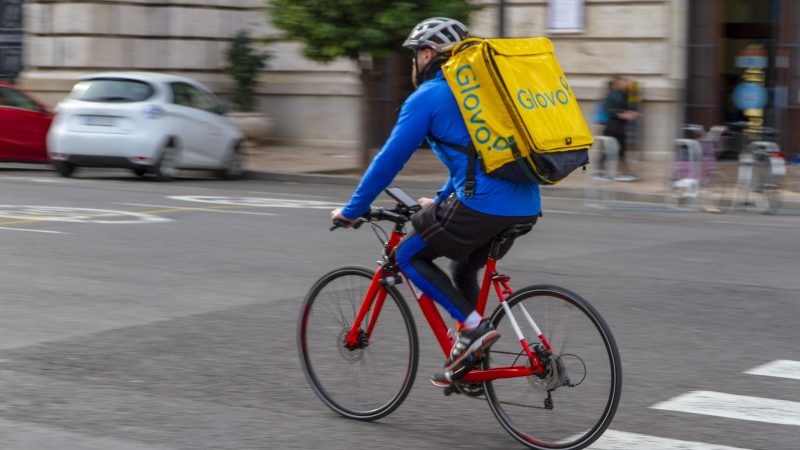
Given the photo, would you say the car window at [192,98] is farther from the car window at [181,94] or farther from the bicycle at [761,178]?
the bicycle at [761,178]

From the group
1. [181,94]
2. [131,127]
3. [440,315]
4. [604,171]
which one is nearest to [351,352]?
[440,315]

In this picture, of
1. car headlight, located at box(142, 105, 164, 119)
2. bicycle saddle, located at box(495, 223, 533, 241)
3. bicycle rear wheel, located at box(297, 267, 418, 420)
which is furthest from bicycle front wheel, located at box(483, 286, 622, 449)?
car headlight, located at box(142, 105, 164, 119)

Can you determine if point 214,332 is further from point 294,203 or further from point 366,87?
point 366,87

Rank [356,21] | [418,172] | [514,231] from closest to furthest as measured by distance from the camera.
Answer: [514,231], [356,21], [418,172]

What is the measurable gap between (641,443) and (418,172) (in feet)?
52.5

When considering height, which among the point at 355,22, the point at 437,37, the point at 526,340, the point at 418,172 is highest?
the point at 355,22

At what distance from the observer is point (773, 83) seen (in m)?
21.8

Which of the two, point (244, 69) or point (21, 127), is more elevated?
point (244, 69)

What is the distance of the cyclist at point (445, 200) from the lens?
4809mm

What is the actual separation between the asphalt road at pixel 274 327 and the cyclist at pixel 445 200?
1.67 ft

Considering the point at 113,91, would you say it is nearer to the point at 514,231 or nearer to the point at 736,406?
the point at 736,406

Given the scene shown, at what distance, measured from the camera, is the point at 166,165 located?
60.1 ft

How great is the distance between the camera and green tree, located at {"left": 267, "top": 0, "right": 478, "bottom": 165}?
1892cm

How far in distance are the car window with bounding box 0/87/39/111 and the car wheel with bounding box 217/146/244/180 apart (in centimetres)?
311
